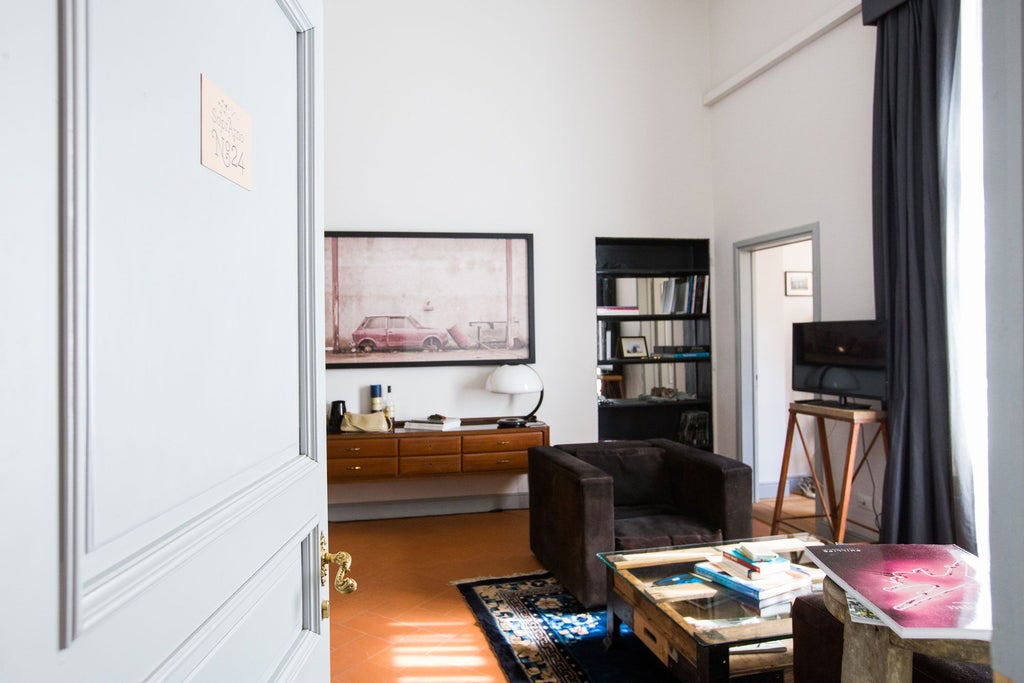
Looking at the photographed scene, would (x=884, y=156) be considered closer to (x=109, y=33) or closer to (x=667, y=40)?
(x=667, y=40)

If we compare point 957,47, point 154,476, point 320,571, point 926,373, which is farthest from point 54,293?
point 957,47

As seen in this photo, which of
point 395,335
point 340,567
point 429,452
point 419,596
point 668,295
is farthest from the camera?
point 668,295

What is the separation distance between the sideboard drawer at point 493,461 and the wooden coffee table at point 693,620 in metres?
1.90

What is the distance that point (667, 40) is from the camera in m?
5.46

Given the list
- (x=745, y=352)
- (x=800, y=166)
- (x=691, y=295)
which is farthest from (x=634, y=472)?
(x=800, y=166)

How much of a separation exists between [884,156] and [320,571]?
378 centimetres

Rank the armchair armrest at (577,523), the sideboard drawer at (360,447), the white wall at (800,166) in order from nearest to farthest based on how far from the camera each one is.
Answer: the armchair armrest at (577,523) < the white wall at (800,166) < the sideboard drawer at (360,447)

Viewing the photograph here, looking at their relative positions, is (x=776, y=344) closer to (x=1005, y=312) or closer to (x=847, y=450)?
(x=847, y=450)

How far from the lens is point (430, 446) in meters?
4.58

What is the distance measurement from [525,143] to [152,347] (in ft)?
15.8

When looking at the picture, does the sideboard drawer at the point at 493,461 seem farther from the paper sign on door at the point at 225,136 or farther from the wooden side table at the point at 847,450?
the paper sign on door at the point at 225,136

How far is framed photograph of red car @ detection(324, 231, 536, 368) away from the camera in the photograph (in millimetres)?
4808

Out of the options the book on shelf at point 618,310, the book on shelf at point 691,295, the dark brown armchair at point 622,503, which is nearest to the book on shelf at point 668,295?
the book on shelf at point 691,295

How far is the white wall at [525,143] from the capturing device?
193 inches
